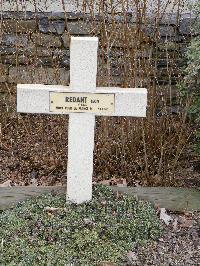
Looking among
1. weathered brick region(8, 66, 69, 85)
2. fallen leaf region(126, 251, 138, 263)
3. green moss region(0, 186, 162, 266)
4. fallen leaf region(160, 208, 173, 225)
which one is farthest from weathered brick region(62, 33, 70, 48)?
fallen leaf region(126, 251, 138, 263)

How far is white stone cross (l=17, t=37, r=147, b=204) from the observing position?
125 inches

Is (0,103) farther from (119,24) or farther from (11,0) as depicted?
(119,24)

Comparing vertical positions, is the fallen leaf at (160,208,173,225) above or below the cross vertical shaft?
below

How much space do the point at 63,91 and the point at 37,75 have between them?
1766 millimetres

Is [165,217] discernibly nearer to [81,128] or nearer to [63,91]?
[81,128]

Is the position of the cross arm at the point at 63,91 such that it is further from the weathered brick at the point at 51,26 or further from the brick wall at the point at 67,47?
the weathered brick at the point at 51,26

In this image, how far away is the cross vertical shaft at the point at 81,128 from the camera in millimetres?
3152

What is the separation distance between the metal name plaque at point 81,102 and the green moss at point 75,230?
0.60 metres

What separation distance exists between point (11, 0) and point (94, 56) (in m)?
1.97

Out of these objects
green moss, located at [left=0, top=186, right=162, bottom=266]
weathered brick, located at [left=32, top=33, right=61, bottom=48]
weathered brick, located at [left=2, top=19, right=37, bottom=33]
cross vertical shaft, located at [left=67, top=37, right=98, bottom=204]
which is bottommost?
green moss, located at [left=0, top=186, right=162, bottom=266]

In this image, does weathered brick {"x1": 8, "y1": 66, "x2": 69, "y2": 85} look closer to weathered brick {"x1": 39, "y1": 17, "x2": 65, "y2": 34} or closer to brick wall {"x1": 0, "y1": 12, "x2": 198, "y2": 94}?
brick wall {"x1": 0, "y1": 12, "x2": 198, "y2": 94}

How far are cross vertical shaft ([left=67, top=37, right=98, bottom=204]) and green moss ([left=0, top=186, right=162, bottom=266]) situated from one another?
4.7 inches

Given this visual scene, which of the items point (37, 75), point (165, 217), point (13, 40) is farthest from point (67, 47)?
point (165, 217)

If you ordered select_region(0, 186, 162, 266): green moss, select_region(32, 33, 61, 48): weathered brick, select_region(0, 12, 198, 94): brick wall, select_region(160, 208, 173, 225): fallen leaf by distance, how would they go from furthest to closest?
select_region(32, 33, 61, 48): weathered brick
select_region(0, 12, 198, 94): brick wall
select_region(160, 208, 173, 225): fallen leaf
select_region(0, 186, 162, 266): green moss
